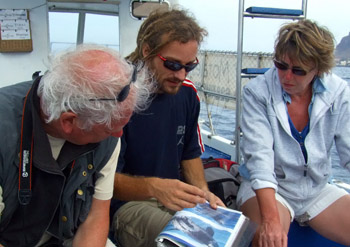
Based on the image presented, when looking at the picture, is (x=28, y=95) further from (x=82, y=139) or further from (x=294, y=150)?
(x=294, y=150)

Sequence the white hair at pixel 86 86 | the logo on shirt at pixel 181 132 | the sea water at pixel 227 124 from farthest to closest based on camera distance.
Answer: the sea water at pixel 227 124 < the logo on shirt at pixel 181 132 < the white hair at pixel 86 86

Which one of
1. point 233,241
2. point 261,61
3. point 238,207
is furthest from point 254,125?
point 261,61

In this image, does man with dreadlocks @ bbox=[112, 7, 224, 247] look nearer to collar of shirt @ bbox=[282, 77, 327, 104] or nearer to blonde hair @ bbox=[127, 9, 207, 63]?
blonde hair @ bbox=[127, 9, 207, 63]

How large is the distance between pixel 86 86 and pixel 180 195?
2.46ft

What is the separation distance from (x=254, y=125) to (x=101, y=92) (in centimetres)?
120

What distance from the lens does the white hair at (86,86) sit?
53.3 inches

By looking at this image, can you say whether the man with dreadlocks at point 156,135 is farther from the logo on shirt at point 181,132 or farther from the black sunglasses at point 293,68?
the black sunglasses at point 293,68

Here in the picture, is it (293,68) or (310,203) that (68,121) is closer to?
(293,68)

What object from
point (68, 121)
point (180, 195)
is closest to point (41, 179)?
point (68, 121)

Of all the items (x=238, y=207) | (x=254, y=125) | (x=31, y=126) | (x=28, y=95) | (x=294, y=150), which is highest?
(x=28, y=95)

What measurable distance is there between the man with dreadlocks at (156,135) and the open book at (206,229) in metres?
0.17

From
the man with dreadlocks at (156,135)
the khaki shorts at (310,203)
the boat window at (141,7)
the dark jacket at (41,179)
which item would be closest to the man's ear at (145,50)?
the man with dreadlocks at (156,135)

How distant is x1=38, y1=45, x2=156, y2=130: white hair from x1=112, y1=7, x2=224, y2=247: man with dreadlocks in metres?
0.59

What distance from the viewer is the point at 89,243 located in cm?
171
